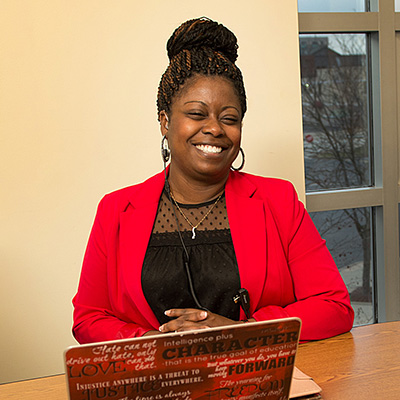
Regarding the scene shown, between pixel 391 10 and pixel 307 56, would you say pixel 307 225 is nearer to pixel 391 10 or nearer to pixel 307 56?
pixel 307 56

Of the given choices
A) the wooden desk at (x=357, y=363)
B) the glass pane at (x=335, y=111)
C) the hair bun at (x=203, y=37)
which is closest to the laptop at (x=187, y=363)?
the wooden desk at (x=357, y=363)

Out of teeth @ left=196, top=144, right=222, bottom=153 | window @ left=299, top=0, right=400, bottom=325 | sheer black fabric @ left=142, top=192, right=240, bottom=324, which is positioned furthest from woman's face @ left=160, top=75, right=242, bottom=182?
window @ left=299, top=0, right=400, bottom=325

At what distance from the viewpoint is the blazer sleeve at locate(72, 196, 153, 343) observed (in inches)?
60.1

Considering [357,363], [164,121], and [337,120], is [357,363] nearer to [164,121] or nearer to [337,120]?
[164,121]

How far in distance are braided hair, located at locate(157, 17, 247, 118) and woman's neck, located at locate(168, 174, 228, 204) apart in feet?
0.81

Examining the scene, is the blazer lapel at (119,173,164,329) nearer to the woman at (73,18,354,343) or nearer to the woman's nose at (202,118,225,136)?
the woman at (73,18,354,343)

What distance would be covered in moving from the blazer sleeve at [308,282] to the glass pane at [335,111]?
4.68ft

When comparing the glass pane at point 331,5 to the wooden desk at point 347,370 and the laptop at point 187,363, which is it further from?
the laptop at point 187,363

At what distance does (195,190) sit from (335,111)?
165 cm

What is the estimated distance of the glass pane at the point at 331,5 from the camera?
293 centimetres

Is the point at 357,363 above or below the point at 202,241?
below

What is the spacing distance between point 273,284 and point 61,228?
4.04 feet

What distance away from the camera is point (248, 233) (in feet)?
5.34

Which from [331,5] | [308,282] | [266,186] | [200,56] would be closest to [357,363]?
[308,282]
